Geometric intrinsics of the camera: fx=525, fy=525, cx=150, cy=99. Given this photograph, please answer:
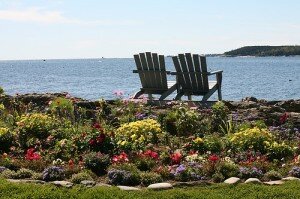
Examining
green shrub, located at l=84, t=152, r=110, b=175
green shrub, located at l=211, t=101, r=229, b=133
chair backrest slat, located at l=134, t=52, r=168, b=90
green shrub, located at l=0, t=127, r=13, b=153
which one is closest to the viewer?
green shrub, located at l=84, t=152, r=110, b=175

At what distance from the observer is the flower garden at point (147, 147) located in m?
5.91

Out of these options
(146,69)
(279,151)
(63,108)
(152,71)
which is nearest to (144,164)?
(279,151)

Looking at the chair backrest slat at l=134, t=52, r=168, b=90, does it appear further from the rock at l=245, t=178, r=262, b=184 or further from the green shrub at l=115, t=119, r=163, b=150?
the rock at l=245, t=178, r=262, b=184

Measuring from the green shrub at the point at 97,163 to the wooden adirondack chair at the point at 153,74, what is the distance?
5.86 metres

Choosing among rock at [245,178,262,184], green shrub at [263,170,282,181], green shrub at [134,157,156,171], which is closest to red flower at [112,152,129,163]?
green shrub at [134,157,156,171]

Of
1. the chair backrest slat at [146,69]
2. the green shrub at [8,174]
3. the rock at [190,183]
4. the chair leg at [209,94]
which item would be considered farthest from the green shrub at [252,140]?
the chair backrest slat at [146,69]

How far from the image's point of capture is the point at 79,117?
917 centimetres

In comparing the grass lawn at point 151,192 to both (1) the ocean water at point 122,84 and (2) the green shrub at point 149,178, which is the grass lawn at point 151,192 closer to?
(2) the green shrub at point 149,178

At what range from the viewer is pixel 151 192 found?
5391mm

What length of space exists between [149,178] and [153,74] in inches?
271

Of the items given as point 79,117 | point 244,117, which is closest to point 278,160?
point 244,117

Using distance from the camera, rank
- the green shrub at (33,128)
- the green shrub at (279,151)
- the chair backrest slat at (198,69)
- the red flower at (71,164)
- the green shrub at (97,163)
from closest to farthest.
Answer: the red flower at (71,164) < the green shrub at (97,163) < the green shrub at (279,151) < the green shrub at (33,128) < the chair backrest slat at (198,69)

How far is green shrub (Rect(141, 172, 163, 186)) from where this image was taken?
5750 mm

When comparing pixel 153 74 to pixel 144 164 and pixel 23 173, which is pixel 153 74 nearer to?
pixel 144 164
